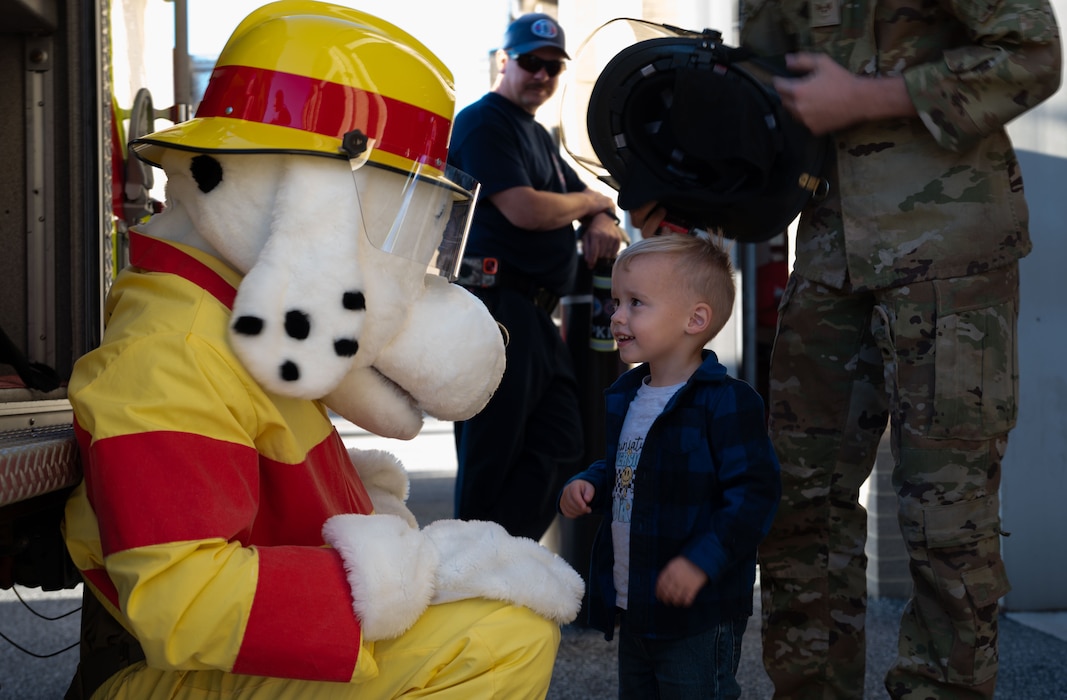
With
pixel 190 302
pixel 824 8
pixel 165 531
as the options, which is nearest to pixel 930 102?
pixel 824 8

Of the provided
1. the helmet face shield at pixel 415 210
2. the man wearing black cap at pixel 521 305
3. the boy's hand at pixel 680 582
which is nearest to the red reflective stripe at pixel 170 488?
the helmet face shield at pixel 415 210

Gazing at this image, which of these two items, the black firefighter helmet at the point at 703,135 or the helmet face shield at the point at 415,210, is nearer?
the helmet face shield at the point at 415,210

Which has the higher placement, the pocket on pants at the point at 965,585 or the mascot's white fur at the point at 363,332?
the mascot's white fur at the point at 363,332

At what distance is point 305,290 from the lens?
149cm

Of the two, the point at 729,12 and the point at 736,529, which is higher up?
the point at 729,12

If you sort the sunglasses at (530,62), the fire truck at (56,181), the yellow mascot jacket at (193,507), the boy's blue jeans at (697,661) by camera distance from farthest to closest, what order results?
the sunglasses at (530,62) → the fire truck at (56,181) → the boy's blue jeans at (697,661) → the yellow mascot jacket at (193,507)

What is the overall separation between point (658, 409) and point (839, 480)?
1.88 feet

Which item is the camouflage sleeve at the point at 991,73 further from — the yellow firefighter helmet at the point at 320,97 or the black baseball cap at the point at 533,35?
the black baseball cap at the point at 533,35

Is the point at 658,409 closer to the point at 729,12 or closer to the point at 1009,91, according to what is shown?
the point at 1009,91

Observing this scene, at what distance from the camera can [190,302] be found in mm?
1522

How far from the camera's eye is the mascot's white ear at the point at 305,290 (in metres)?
1.47

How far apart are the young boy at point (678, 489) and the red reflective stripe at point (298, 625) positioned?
72 cm

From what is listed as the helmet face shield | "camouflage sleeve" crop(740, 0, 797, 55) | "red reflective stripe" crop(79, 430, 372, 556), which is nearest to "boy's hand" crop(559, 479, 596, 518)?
the helmet face shield

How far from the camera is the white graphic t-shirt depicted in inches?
84.2
